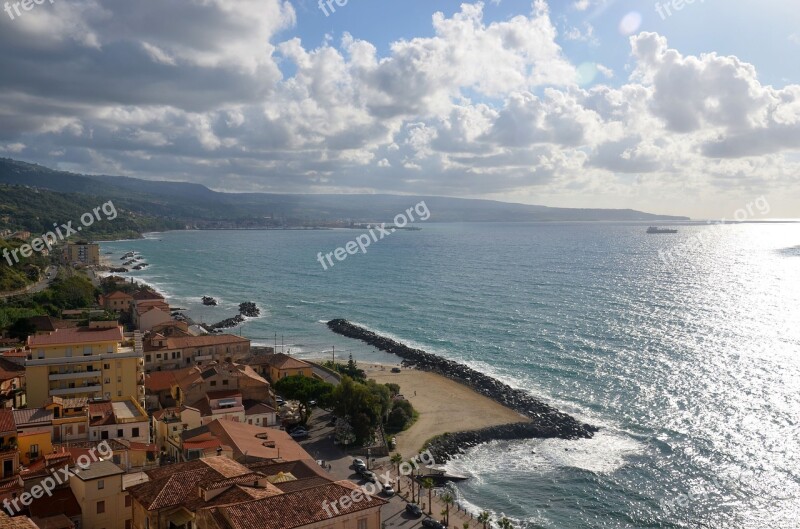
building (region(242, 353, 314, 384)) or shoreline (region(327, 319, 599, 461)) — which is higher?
building (region(242, 353, 314, 384))

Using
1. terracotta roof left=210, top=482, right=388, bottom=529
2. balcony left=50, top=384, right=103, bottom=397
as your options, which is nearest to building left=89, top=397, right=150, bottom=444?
balcony left=50, top=384, right=103, bottom=397

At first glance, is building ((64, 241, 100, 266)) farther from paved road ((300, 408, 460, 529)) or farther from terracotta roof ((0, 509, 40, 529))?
terracotta roof ((0, 509, 40, 529))

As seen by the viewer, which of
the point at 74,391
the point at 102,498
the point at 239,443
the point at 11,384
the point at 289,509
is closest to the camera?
the point at 289,509

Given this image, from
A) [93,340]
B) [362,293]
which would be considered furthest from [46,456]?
[362,293]

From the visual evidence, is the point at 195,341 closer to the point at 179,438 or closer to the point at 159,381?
the point at 159,381

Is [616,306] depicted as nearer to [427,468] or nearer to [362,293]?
[362,293]

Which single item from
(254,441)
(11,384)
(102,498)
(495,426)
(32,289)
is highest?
(102,498)

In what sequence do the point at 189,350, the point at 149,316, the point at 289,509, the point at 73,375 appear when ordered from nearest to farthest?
1. the point at 289,509
2. the point at 73,375
3. the point at 189,350
4. the point at 149,316

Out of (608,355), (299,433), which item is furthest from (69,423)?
(608,355)
